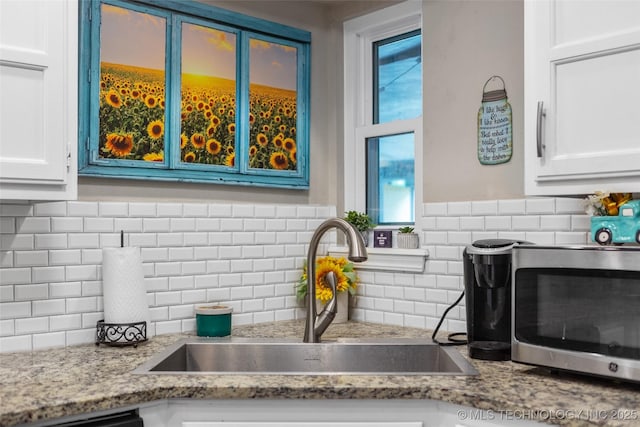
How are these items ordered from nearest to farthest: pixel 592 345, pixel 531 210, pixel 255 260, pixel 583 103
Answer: pixel 592 345 → pixel 583 103 → pixel 531 210 → pixel 255 260

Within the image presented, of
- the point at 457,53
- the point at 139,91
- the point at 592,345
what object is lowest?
the point at 592,345

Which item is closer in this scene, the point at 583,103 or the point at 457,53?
the point at 583,103

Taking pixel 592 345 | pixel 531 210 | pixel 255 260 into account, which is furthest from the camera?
pixel 255 260

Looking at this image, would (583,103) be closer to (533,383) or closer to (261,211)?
(533,383)

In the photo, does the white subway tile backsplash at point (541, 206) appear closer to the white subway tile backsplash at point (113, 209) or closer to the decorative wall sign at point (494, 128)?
the decorative wall sign at point (494, 128)

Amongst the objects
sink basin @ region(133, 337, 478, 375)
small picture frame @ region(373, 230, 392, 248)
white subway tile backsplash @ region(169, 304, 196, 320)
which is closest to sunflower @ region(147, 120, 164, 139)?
white subway tile backsplash @ region(169, 304, 196, 320)

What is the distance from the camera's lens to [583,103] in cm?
168

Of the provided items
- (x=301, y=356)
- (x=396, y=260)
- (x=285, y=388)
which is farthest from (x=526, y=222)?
(x=285, y=388)

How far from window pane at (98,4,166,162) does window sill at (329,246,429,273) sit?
92 cm

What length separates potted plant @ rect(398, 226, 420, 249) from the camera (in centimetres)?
250

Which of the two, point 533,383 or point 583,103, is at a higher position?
point 583,103

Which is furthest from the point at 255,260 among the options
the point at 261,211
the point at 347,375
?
the point at 347,375

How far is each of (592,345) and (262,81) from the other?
1.67 meters

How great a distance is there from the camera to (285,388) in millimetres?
1588
